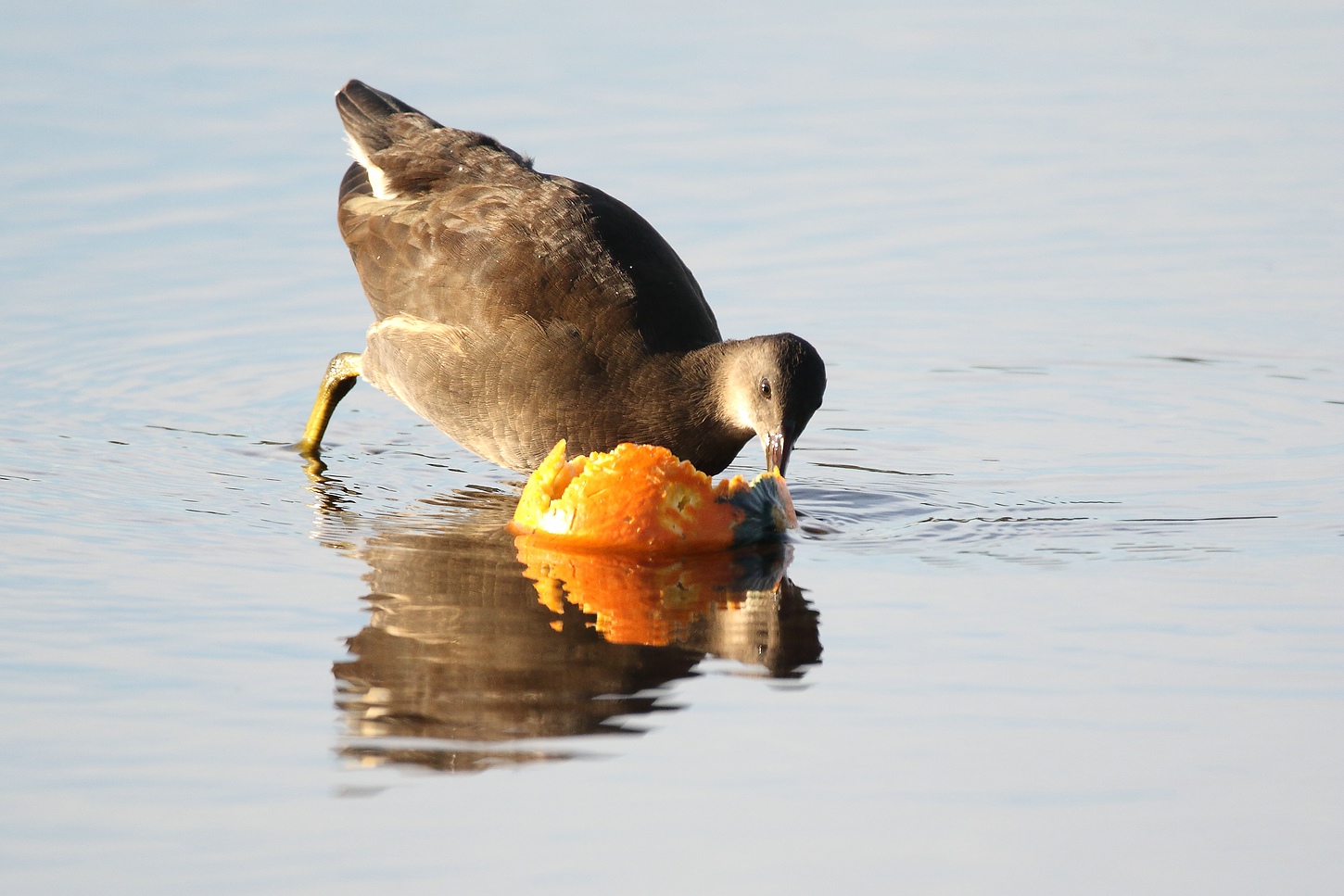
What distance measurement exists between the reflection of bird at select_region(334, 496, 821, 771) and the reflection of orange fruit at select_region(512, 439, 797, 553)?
0.14 meters

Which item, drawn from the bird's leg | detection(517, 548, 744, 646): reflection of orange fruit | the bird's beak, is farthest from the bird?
detection(517, 548, 744, 646): reflection of orange fruit

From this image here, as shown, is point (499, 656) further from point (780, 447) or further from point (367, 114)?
point (367, 114)

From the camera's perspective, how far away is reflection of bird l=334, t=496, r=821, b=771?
527cm

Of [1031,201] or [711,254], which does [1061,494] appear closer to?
[711,254]

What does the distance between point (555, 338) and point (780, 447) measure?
42.3 inches

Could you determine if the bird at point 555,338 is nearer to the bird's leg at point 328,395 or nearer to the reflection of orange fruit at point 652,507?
the bird's leg at point 328,395

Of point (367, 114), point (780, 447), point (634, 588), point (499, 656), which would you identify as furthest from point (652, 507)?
point (367, 114)

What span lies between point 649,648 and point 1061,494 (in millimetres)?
2481

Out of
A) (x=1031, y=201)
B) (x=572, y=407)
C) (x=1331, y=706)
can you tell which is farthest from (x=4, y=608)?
(x=1031, y=201)

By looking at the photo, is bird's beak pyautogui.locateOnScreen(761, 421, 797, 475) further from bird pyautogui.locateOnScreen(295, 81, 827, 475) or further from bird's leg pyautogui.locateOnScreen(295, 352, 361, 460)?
bird's leg pyautogui.locateOnScreen(295, 352, 361, 460)

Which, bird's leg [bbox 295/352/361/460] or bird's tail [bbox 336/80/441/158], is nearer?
bird's leg [bbox 295/352/361/460]

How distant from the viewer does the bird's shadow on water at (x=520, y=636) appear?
5.29 meters

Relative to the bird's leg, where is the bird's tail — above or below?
above

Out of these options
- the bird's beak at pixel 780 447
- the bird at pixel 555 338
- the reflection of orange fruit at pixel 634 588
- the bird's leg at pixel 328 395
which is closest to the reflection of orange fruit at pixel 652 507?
the reflection of orange fruit at pixel 634 588
